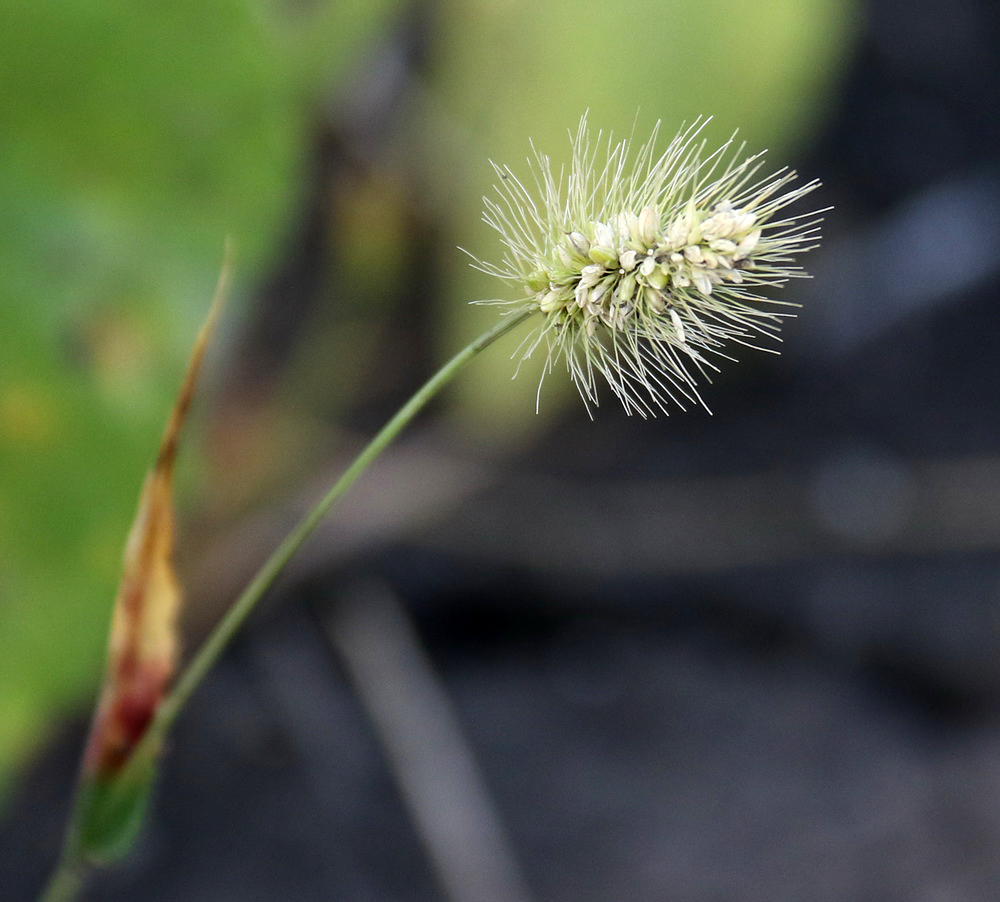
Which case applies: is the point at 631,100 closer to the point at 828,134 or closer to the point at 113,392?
the point at 828,134

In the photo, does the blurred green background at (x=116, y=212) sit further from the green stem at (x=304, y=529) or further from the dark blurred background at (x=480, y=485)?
the green stem at (x=304, y=529)

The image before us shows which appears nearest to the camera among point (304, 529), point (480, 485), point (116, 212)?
point (304, 529)

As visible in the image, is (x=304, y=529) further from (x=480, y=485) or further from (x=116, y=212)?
(x=480, y=485)

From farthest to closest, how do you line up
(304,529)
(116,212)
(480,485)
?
(480,485), (116,212), (304,529)

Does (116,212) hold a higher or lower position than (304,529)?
higher

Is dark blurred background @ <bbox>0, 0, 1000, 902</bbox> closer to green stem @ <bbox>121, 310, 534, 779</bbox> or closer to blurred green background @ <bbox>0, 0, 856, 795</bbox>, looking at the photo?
blurred green background @ <bbox>0, 0, 856, 795</bbox>

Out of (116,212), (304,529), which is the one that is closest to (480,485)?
(116,212)

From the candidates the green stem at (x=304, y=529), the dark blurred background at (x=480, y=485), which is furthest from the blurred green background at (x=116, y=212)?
the green stem at (x=304, y=529)

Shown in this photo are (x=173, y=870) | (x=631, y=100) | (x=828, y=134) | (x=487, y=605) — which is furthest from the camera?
(x=828, y=134)

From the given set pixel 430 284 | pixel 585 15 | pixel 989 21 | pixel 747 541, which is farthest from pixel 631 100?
pixel 989 21
